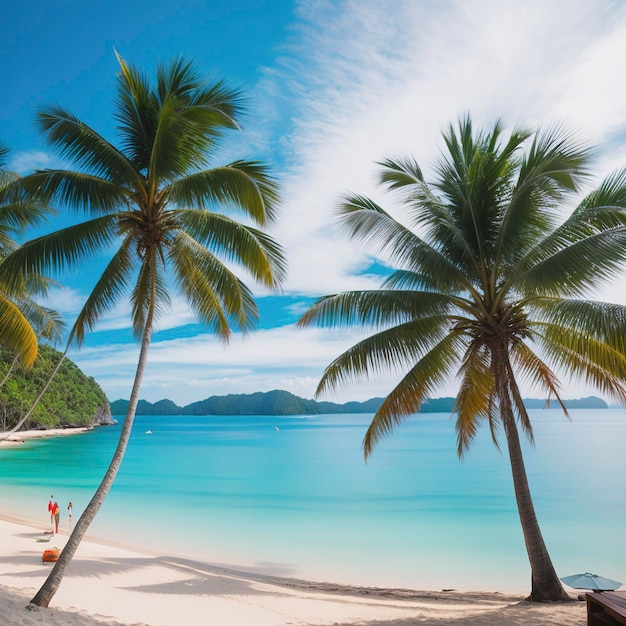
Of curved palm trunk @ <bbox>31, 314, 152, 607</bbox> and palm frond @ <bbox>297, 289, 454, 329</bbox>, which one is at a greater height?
palm frond @ <bbox>297, 289, 454, 329</bbox>

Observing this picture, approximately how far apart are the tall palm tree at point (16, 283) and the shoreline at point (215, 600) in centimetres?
387

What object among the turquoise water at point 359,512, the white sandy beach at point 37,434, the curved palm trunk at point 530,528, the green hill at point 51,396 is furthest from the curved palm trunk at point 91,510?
the white sandy beach at point 37,434

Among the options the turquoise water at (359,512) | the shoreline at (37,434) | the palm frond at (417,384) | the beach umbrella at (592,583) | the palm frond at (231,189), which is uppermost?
the palm frond at (231,189)

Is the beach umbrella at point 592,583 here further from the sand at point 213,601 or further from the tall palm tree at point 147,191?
the tall palm tree at point 147,191

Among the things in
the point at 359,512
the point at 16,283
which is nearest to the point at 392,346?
the point at 16,283

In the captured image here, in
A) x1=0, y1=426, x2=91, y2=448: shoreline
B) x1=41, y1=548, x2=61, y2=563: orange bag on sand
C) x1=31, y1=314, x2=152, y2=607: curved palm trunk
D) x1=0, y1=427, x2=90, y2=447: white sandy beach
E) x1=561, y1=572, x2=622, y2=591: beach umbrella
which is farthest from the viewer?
x1=0, y1=427, x2=90, y2=447: white sandy beach

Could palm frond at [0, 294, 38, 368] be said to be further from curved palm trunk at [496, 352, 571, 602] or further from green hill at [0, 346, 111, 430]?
green hill at [0, 346, 111, 430]

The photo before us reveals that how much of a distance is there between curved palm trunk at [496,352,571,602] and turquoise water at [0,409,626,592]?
188 cm

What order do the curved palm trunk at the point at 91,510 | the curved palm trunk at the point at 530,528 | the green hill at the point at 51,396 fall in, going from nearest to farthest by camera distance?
the curved palm trunk at the point at 91,510
the curved palm trunk at the point at 530,528
the green hill at the point at 51,396

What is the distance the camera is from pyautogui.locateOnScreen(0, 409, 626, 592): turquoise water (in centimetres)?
1498

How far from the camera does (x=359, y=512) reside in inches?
902

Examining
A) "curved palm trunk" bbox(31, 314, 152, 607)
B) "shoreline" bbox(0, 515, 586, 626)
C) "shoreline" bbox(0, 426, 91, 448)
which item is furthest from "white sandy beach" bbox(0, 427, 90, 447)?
"curved palm trunk" bbox(31, 314, 152, 607)

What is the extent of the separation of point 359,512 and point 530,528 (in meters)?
15.4

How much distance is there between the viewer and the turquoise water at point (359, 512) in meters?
15.0
